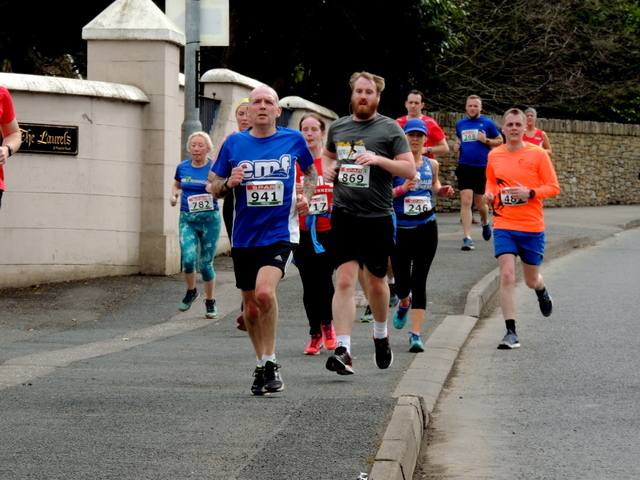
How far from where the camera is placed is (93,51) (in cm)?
1339

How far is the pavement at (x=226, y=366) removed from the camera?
5273 millimetres

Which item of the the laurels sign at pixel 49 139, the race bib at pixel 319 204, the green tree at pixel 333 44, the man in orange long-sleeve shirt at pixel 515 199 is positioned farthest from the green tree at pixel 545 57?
the race bib at pixel 319 204

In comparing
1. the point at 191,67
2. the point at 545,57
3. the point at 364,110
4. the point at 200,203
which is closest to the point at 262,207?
the point at 364,110

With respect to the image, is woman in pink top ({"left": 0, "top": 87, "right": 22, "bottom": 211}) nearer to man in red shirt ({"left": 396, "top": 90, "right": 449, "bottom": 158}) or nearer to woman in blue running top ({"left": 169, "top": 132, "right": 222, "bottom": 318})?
woman in blue running top ({"left": 169, "top": 132, "right": 222, "bottom": 318})

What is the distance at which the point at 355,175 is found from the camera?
7.38m

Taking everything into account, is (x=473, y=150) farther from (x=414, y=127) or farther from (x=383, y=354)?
(x=383, y=354)

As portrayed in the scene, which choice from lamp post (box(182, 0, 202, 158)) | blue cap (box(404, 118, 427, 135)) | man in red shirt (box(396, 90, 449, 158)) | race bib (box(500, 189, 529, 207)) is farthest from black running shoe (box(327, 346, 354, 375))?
lamp post (box(182, 0, 202, 158))

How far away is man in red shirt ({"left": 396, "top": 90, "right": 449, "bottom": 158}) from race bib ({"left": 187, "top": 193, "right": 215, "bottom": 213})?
2.77 metres

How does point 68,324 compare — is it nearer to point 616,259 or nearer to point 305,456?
point 305,456

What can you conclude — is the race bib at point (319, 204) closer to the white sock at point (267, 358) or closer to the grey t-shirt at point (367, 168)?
the grey t-shirt at point (367, 168)

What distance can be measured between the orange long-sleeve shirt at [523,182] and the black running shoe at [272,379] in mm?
3320

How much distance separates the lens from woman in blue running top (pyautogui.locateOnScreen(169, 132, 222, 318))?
426 inches

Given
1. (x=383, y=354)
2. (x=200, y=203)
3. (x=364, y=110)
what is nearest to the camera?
(x=364, y=110)

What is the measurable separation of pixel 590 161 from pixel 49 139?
1980cm
